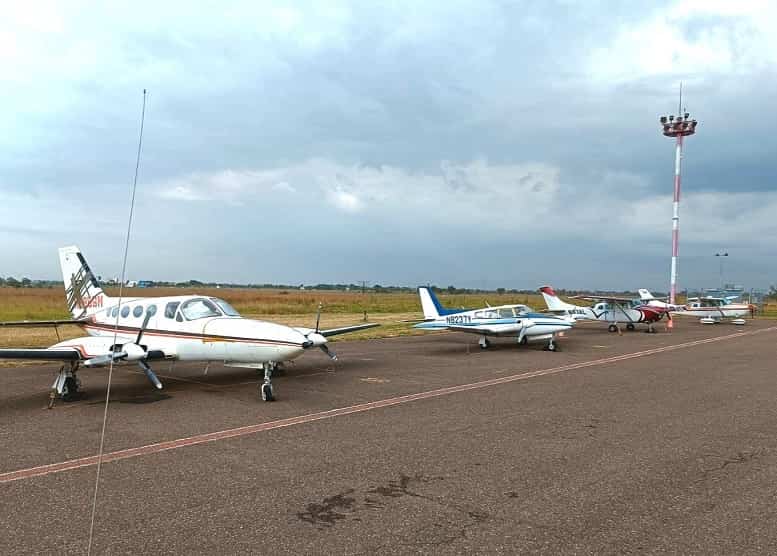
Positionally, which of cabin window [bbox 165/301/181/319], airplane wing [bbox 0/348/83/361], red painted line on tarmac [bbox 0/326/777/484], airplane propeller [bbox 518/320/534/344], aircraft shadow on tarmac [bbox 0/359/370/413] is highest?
cabin window [bbox 165/301/181/319]

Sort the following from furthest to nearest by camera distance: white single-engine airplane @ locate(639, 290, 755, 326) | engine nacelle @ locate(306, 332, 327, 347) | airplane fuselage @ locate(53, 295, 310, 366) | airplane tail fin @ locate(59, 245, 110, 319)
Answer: white single-engine airplane @ locate(639, 290, 755, 326) → airplane tail fin @ locate(59, 245, 110, 319) → engine nacelle @ locate(306, 332, 327, 347) → airplane fuselage @ locate(53, 295, 310, 366)

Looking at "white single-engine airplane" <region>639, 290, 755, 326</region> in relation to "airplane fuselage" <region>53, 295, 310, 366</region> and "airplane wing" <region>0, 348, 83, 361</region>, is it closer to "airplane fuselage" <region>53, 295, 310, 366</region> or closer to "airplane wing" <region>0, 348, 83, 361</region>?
"airplane fuselage" <region>53, 295, 310, 366</region>

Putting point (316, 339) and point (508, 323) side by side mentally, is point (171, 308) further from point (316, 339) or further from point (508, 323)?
point (508, 323)

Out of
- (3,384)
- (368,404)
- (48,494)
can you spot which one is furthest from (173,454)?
(3,384)

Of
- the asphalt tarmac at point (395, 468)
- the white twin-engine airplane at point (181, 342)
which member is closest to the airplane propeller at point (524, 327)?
the asphalt tarmac at point (395, 468)

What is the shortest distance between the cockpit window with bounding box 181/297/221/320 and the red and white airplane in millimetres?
24667

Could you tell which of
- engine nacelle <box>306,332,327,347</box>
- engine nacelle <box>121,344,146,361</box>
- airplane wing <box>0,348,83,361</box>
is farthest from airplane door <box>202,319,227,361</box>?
airplane wing <box>0,348,83,361</box>

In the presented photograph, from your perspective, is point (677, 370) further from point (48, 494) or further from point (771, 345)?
point (48, 494)

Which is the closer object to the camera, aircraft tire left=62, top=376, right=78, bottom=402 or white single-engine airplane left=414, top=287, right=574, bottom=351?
aircraft tire left=62, top=376, right=78, bottom=402

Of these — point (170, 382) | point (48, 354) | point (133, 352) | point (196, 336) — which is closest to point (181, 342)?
point (196, 336)

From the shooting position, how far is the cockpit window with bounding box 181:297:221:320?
11.5 metres

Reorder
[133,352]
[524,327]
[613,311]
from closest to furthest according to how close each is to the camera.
A: [133,352], [524,327], [613,311]

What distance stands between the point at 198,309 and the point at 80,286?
5.82 m

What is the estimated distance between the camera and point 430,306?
76.5 ft
